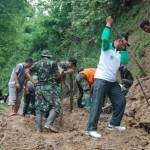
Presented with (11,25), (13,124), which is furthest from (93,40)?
(11,25)

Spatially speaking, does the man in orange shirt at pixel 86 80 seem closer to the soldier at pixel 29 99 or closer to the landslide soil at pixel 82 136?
the soldier at pixel 29 99

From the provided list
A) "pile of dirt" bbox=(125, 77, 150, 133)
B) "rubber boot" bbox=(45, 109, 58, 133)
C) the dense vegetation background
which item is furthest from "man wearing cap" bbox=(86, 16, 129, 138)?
the dense vegetation background

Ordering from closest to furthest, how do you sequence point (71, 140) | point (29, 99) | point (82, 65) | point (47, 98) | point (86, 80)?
point (71, 140)
point (47, 98)
point (29, 99)
point (86, 80)
point (82, 65)

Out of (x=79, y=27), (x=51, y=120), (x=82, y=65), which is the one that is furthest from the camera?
(x=79, y=27)

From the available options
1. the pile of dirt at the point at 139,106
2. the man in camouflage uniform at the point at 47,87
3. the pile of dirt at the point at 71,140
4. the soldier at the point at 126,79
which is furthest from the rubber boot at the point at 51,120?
the soldier at the point at 126,79

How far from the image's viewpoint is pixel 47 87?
10.8 metres

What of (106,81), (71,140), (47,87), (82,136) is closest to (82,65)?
(47,87)

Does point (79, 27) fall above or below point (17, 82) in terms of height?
above

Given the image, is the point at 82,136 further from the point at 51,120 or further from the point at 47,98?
the point at 47,98

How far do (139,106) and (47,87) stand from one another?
1.88 meters

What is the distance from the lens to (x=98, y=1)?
1805 centimetres

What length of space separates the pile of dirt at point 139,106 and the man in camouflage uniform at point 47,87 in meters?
1.50

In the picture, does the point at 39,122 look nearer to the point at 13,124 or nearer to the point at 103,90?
the point at 13,124

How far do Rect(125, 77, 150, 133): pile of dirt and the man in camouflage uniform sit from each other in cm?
150
